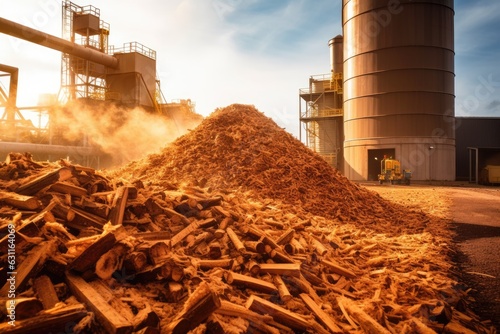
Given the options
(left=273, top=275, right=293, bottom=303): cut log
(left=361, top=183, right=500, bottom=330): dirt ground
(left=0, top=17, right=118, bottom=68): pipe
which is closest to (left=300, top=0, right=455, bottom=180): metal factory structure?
(left=361, top=183, right=500, bottom=330): dirt ground

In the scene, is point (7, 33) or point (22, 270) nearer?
point (22, 270)

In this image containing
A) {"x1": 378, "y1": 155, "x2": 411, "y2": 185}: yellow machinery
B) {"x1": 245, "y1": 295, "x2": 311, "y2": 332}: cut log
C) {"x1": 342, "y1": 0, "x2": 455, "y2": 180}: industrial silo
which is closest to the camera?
{"x1": 245, "y1": 295, "x2": 311, "y2": 332}: cut log

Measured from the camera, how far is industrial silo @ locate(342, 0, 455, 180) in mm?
26703

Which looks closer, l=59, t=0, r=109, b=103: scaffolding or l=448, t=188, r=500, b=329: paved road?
l=448, t=188, r=500, b=329: paved road

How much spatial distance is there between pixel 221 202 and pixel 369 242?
10.7 ft

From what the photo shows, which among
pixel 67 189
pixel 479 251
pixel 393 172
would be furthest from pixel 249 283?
pixel 393 172

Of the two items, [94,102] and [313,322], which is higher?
[94,102]

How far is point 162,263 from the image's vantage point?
3.29m

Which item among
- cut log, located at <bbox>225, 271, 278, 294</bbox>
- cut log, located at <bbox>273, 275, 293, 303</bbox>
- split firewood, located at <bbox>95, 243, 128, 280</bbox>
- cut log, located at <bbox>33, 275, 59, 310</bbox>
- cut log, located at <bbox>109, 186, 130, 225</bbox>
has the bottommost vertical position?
cut log, located at <bbox>273, 275, 293, 303</bbox>

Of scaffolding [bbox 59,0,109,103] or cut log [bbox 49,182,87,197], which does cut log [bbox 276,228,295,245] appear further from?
scaffolding [bbox 59,0,109,103]

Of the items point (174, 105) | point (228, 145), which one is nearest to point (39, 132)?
point (174, 105)

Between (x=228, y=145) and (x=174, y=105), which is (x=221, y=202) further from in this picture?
(x=174, y=105)

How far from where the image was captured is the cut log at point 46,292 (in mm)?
2627

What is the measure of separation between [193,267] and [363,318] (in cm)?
195
